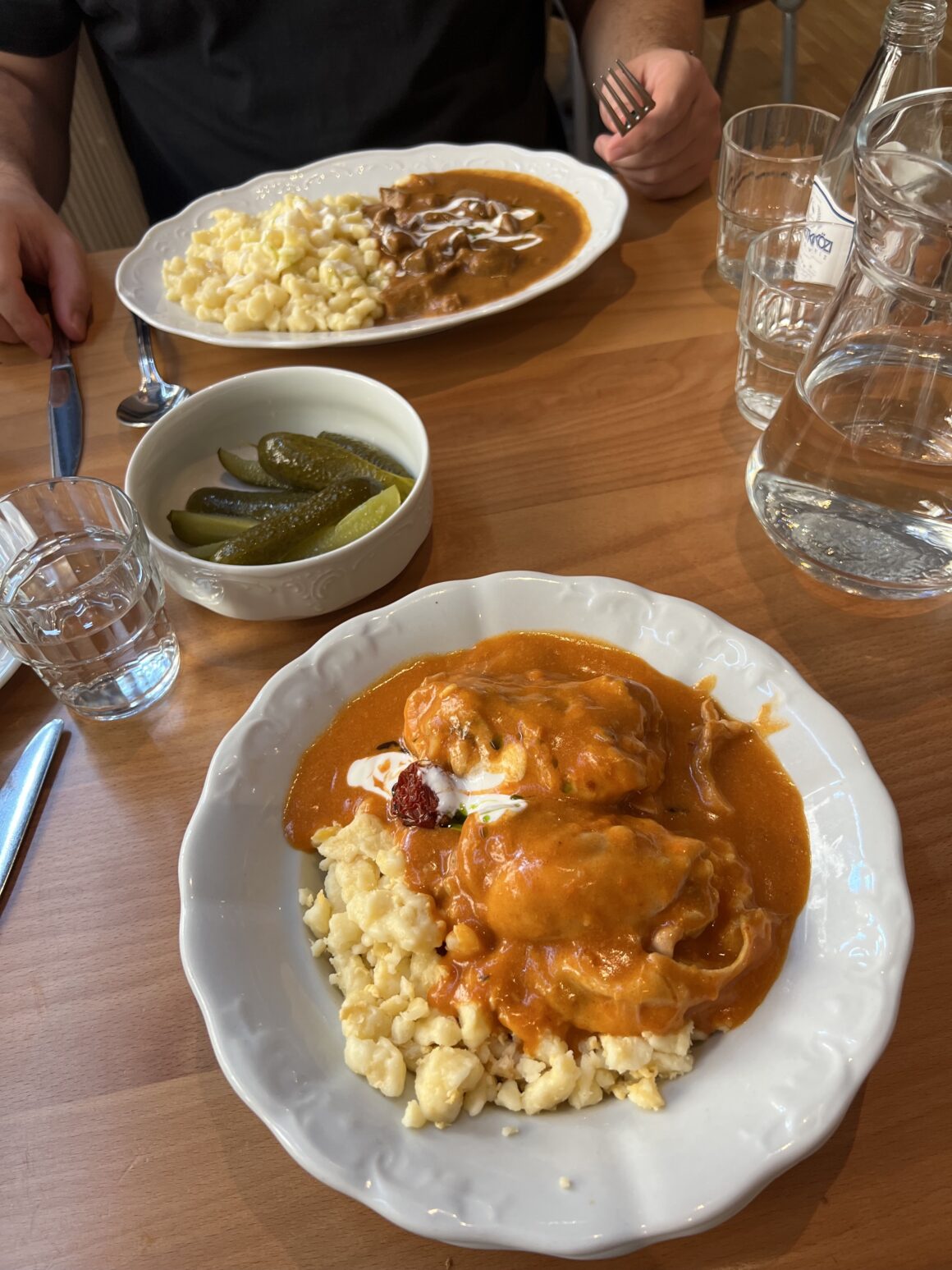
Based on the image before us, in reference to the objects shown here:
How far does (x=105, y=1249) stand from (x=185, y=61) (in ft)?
9.17

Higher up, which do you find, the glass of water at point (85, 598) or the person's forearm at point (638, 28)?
the person's forearm at point (638, 28)

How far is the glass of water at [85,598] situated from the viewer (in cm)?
138

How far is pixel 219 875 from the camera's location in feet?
3.54

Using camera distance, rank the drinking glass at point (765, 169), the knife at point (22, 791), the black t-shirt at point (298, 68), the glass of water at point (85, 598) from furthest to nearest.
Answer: the black t-shirt at point (298, 68) < the drinking glass at point (765, 169) < the glass of water at point (85, 598) < the knife at point (22, 791)

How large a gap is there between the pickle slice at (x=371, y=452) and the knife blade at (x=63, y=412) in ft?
1.81

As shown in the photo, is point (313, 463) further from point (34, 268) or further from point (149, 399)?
point (34, 268)

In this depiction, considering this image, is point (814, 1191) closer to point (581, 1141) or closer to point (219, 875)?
point (581, 1141)

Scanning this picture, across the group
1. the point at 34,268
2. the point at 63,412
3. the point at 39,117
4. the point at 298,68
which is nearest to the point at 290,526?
the point at 63,412

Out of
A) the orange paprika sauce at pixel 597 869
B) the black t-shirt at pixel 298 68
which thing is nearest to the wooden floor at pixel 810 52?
the black t-shirt at pixel 298 68

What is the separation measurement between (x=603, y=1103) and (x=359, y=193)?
220 cm

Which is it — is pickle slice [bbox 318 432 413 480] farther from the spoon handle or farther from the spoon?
the spoon handle

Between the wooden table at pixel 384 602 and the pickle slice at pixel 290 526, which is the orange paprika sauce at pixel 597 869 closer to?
the wooden table at pixel 384 602

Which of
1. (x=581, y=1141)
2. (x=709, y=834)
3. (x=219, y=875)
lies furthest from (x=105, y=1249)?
(x=709, y=834)

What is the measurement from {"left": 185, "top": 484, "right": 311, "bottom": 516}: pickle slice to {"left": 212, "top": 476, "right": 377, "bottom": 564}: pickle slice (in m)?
0.08
